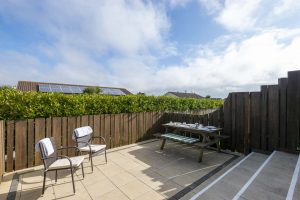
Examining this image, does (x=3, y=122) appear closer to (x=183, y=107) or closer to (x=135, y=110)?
(x=135, y=110)

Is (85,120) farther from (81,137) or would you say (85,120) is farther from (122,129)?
(122,129)

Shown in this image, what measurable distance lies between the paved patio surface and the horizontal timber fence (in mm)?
480

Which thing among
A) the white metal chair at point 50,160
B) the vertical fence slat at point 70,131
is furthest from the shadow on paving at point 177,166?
the vertical fence slat at point 70,131

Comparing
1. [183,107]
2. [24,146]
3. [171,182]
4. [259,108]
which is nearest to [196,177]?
[171,182]

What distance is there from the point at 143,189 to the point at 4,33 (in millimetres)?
7299

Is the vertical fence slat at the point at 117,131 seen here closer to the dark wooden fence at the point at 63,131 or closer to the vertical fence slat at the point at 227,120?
the dark wooden fence at the point at 63,131

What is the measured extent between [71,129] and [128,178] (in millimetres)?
2716

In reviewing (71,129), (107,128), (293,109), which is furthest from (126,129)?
(293,109)

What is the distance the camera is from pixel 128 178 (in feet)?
12.1

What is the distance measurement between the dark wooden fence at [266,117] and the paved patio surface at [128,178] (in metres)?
0.88

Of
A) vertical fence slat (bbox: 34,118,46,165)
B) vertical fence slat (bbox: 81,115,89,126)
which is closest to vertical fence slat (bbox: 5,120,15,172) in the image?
vertical fence slat (bbox: 34,118,46,165)

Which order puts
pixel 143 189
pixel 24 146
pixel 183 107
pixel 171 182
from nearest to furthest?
pixel 143 189 < pixel 171 182 < pixel 24 146 < pixel 183 107

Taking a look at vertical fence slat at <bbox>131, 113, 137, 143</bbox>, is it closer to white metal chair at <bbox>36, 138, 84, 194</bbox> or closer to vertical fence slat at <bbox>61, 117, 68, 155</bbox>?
vertical fence slat at <bbox>61, 117, 68, 155</bbox>

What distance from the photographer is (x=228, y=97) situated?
5.68 meters
